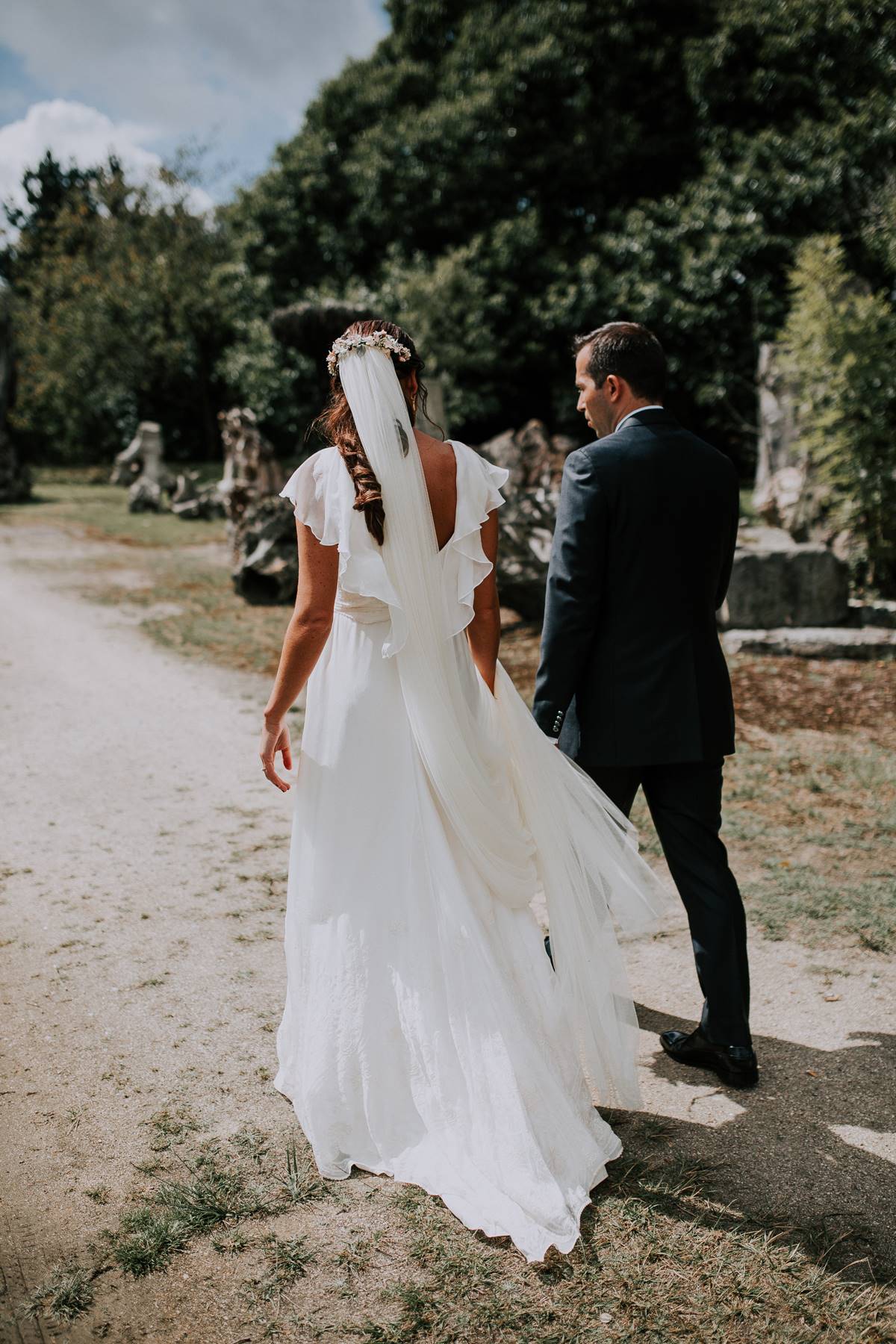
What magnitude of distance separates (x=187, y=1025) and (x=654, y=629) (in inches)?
80.5

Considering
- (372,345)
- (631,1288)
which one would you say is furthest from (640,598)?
(631,1288)

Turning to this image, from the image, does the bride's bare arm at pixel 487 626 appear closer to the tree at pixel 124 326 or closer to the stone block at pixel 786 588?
the stone block at pixel 786 588

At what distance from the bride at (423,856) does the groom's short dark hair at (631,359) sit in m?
0.51

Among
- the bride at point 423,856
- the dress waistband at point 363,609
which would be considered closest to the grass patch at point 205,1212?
the bride at point 423,856

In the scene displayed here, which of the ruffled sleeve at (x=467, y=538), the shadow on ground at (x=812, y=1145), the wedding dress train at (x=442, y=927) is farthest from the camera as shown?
the ruffled sleeve at (x=467, y=538)

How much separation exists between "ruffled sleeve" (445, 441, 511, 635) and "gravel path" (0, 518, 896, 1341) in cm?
157

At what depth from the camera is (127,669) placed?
807 centimetres

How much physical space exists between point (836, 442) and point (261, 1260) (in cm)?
896

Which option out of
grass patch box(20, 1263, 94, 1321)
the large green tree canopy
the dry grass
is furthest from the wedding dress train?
the large green tree canopy

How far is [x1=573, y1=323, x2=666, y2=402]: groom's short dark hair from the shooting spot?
2.87m

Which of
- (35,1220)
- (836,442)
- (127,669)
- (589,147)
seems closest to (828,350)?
(836,442)

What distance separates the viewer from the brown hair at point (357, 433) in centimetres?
262

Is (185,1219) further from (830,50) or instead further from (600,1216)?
(830,50)

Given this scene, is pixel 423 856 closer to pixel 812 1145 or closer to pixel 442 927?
pixel 442 927
